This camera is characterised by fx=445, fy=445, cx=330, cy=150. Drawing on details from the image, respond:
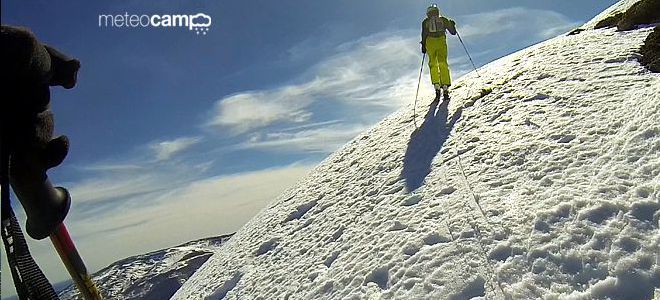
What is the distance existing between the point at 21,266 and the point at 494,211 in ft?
13.8

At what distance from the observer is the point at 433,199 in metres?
5.59

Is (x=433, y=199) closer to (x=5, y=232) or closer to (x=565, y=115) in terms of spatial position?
(x=565, y=115)

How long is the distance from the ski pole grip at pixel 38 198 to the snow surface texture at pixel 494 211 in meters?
2.91

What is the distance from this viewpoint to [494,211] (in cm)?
468

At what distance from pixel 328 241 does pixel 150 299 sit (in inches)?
5425

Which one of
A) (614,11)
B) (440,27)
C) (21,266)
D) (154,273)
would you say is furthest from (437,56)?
(154,273)

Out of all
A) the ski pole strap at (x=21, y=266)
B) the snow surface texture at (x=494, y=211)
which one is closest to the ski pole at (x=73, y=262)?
the ski pole strap at (x=21, y=266)

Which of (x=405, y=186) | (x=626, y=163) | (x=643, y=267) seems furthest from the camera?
(x=405, y=186)

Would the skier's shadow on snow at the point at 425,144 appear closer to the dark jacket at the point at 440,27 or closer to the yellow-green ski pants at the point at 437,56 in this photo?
the yellow-green ski pants at the point at 437,56

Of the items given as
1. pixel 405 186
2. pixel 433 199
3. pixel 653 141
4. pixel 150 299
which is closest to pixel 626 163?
pixel 653 141

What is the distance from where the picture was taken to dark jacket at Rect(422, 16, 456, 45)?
36.8 ft

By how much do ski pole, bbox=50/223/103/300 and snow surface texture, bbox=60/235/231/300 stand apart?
4500 inches

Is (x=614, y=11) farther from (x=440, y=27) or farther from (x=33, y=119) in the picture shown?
(x=33, y=119)

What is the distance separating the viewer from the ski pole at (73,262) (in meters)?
2.05
